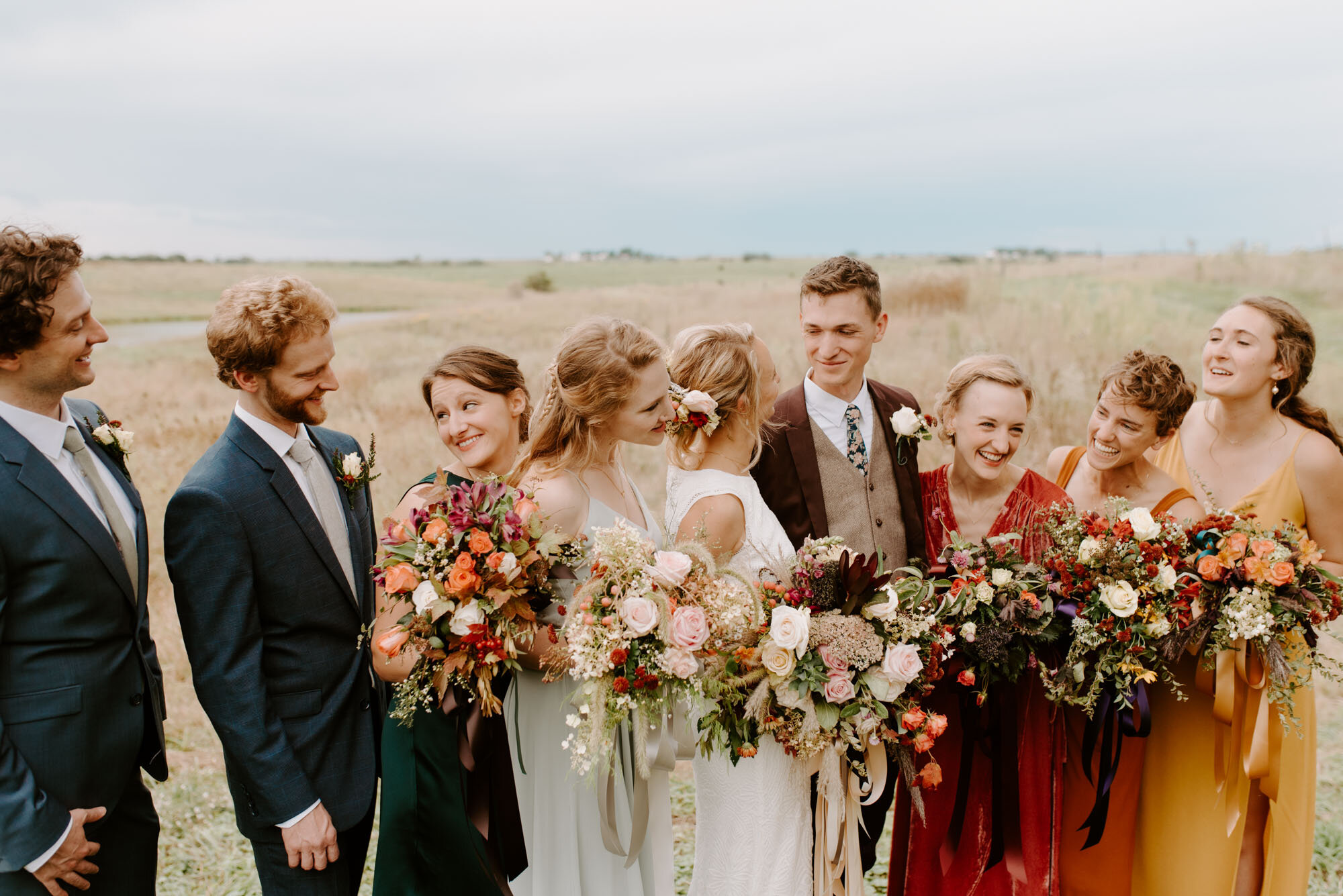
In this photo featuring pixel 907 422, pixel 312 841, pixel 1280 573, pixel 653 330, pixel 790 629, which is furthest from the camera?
pixel 653 330

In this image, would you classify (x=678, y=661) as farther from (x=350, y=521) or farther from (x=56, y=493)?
(x=56, y=493)

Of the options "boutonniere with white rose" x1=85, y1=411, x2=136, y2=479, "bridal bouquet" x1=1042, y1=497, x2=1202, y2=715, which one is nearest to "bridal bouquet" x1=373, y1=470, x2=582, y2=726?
"boutonniere with white rose" x1=85, y1=411, x2=136, y2=479

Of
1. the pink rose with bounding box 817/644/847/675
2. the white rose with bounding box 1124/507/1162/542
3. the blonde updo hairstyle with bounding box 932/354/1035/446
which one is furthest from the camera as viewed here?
the blonde updo hairstyle with bounding box 932/354/1035/446

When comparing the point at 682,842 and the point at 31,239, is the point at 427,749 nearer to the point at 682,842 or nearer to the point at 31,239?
the point at 31,239

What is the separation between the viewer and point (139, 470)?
11945 mm

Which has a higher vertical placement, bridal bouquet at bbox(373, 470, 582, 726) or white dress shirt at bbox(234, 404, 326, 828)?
white dress shirt at bbox(234, 404, 326, 828)

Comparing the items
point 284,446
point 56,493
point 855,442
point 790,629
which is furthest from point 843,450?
point 56,493

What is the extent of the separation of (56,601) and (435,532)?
121cm

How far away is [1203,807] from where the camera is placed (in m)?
3.85

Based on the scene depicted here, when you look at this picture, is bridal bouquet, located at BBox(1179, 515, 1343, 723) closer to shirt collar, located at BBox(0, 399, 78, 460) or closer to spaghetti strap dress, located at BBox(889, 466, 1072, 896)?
spaghetti strap dress, located at BBox(889, 466, 1072, 896)

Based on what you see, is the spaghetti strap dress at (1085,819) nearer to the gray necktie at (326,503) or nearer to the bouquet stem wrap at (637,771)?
the bouquet stem wrap at (637,771)

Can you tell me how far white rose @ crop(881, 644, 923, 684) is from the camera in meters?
3.08

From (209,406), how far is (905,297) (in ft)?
48.7

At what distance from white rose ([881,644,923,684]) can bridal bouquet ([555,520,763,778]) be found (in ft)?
1.61
